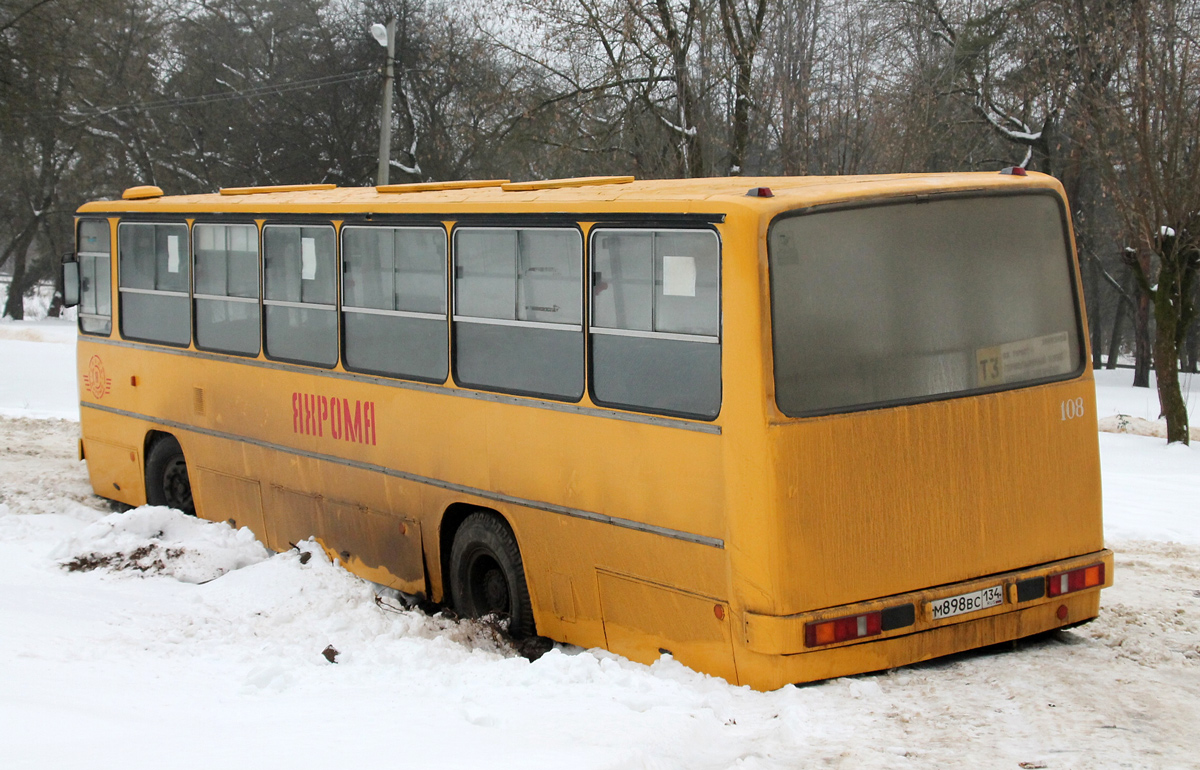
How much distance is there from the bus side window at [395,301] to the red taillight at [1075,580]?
3.74m

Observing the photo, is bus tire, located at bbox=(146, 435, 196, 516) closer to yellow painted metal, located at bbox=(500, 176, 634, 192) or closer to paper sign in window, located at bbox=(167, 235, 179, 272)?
paper sign in window, located at bbox=(167, 235, 179, 272)

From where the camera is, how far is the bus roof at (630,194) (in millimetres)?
5895

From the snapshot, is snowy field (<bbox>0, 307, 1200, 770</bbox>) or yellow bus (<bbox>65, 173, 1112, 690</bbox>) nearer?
snowy field (<bbox>0, 307, 1200, 770</bbox>)

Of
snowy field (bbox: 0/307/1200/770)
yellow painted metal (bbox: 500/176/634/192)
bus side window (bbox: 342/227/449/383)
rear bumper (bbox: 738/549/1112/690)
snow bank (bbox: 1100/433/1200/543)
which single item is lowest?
snow bank (bbox: 1100/433/1200/543)

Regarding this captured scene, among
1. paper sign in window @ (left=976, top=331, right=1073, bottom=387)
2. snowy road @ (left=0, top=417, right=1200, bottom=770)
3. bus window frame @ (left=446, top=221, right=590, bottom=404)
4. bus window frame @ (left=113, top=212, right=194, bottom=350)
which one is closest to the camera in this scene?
snowy road @ (left=0, top=417, right=1200, bottom=770)

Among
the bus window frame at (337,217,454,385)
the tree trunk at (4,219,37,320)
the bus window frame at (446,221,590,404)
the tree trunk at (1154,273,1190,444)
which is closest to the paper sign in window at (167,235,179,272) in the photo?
the bus window frame at (337,217,454,385)

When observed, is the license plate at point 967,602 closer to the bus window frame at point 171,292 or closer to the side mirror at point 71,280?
the bus window frame at point 171,292

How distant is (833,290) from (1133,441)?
14.9 metres

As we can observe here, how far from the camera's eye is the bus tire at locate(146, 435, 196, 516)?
10.9 m

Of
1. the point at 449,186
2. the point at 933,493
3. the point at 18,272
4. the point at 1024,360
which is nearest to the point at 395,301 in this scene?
the point at 449,186

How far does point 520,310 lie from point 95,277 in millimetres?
6313

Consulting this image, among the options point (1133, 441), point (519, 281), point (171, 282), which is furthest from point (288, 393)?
point (1133, 441)

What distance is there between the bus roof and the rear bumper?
188 cm

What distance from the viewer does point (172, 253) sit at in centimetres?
1081
